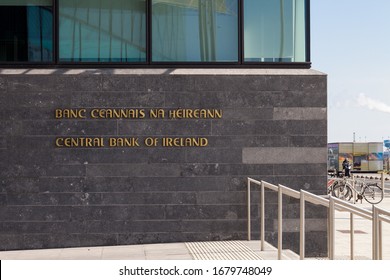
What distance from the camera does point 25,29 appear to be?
495 inches

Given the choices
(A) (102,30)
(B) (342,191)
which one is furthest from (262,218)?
(B) (342,191)

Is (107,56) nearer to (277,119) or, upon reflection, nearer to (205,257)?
(277,119)

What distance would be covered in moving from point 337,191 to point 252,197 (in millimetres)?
15751

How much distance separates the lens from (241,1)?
1271cm

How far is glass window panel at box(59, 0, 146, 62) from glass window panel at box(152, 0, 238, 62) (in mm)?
278

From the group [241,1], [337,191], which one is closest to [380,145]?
[337,191]

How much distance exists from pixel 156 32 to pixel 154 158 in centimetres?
206

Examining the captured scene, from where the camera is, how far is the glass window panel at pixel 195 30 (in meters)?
12.7

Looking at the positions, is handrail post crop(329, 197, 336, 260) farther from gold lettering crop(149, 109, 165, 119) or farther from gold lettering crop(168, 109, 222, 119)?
gold lettering crop(149, 109, 165, 119)

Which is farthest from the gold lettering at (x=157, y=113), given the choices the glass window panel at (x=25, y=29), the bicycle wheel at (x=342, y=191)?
the bicycle wheel at (x=342, y=191)

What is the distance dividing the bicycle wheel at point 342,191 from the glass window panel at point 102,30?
53.1ft

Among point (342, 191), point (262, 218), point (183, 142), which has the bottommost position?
point (342, 191)

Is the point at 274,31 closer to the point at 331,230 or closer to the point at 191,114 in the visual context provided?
the point at 191,114

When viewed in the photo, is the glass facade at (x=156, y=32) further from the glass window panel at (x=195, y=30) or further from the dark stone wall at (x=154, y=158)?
the dark stone wall at (x=154, y=158)
